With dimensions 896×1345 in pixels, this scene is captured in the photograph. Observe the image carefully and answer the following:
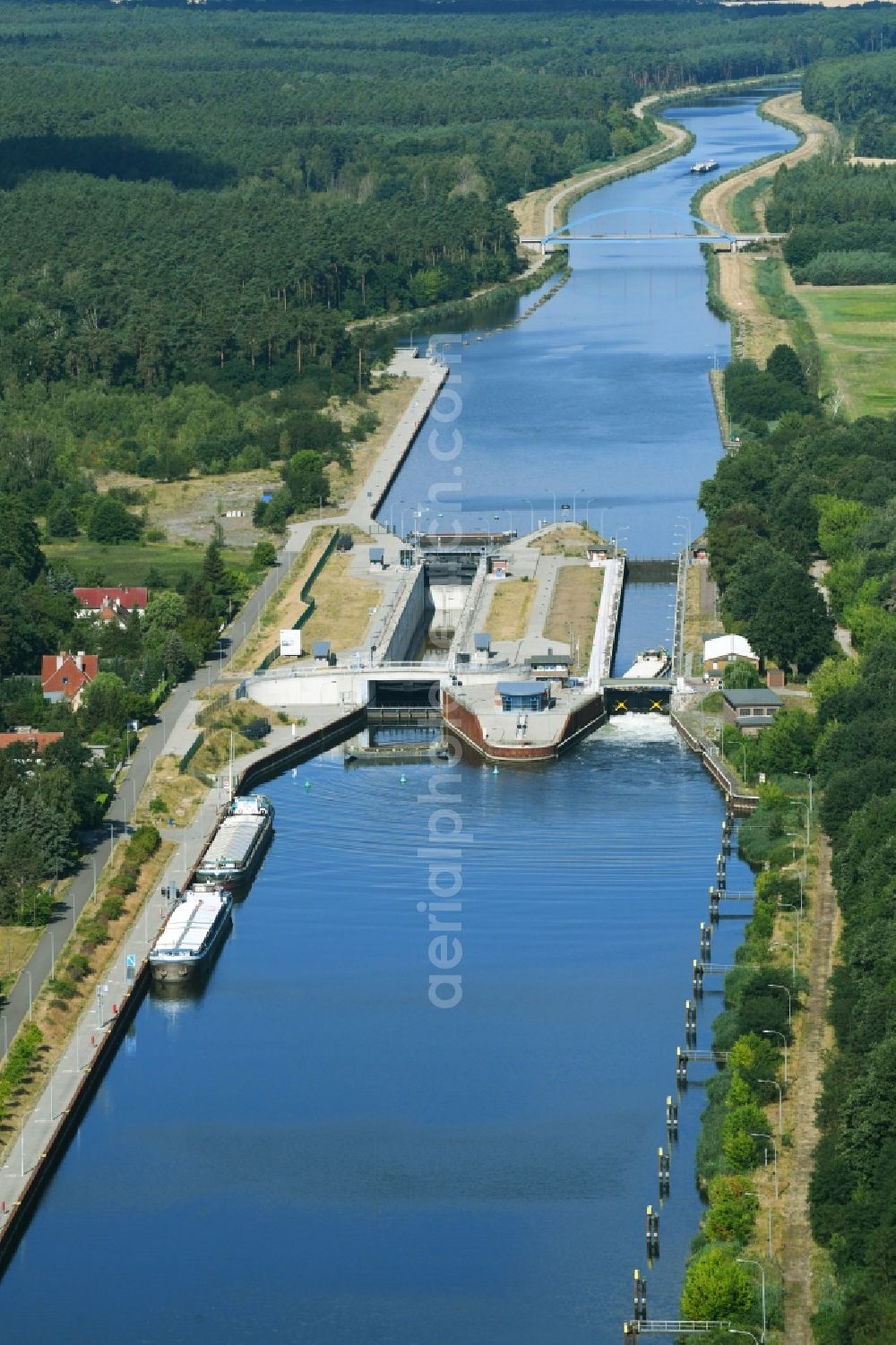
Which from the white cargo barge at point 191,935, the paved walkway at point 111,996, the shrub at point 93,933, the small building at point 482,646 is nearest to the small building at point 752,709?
the small building at point 482,646

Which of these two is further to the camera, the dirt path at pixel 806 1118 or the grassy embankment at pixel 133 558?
the grassy embankment at pixel 133 558

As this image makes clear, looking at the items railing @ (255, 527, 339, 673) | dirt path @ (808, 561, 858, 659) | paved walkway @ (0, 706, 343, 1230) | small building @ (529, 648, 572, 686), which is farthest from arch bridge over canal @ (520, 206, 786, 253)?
paved walkway @ (0, 706, 343, 1230)

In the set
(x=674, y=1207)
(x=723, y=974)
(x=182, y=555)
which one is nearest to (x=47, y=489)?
(x=182, y=555)

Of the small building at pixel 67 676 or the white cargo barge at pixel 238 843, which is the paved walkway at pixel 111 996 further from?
the small building at pixel 67 676

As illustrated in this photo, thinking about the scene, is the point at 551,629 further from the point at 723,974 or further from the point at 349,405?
the point at 349,405

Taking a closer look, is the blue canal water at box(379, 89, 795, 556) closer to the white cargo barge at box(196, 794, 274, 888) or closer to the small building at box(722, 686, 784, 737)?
the small building at box(722, 686, 784, 737)

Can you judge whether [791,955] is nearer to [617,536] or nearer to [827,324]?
[617,536]
